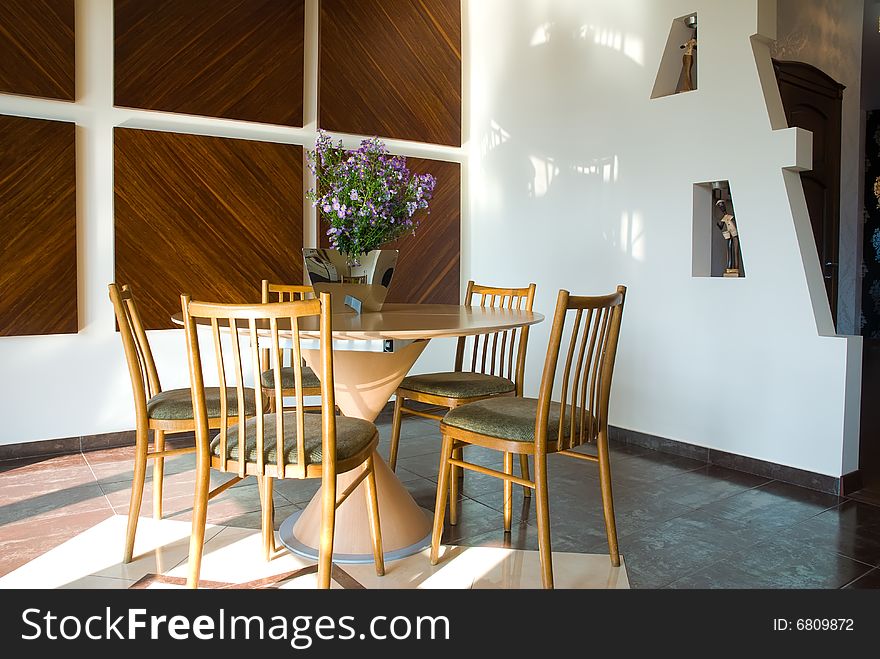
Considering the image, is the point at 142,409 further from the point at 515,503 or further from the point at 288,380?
the point at 515,503

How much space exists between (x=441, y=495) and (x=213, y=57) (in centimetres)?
302

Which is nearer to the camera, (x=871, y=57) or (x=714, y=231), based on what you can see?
(x=714, y=231)

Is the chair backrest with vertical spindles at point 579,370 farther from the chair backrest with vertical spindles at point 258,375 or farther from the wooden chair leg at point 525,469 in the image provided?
the chair backrest with vertical spindles at point 258,375

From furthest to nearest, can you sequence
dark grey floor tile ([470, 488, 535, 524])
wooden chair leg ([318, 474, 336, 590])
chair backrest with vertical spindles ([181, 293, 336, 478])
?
dark grey floor tile ([470, 488, 535, 524]), wooden chair leg ([318, 474, 336, 590]), chair backrest with vertical spindles ([181, 293, 336, 478])

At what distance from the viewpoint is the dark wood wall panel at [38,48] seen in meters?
3.67

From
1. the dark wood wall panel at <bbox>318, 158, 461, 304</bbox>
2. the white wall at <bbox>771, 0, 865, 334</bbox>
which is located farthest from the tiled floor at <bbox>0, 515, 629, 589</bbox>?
the white wall at <bbox>771, 0, 865, 334</bbox>

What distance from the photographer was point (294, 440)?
213cm

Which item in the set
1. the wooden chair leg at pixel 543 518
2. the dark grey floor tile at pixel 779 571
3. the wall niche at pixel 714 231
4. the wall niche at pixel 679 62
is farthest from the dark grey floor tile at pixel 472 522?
the wall niche at pixel 679 62

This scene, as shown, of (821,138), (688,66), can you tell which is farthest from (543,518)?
(821,138)

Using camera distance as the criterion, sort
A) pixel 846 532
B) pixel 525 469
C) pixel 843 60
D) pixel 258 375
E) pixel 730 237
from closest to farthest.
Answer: pixel 258 375 → pixel 846 532 → pixel 525 469 → pixel 730 237 → pixel 843 60

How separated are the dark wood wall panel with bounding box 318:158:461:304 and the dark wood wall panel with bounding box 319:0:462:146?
0.78 ft

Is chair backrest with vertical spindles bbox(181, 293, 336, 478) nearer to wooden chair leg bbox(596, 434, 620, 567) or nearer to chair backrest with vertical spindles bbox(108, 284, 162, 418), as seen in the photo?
chair backrest with vertical spindles bbox(108, 284, 162, 418)

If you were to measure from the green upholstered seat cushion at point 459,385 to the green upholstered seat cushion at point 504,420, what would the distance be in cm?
41

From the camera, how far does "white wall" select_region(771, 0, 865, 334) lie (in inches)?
197
